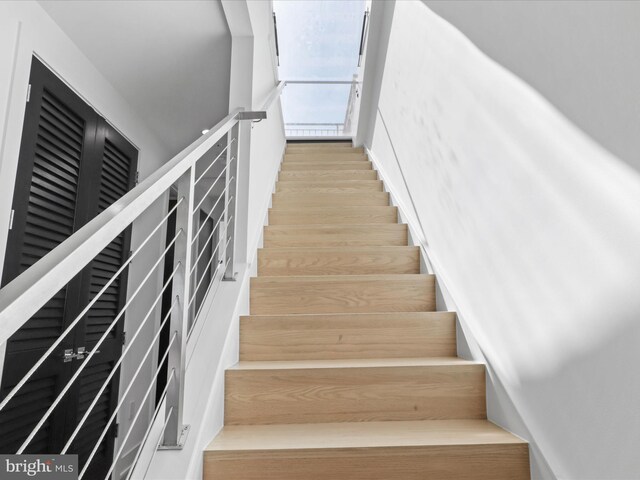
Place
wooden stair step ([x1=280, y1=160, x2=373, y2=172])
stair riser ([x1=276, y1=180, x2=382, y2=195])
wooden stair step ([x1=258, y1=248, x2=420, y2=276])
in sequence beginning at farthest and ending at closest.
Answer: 1. wooden stair step ([x1=280, y1=160, x2=373, y2=172])
2. stair riser ([x1=276, y1=180, x2=382, y2=195])
3. wooden stair step ([x1=258, y1=248, x2=420, y2=276])

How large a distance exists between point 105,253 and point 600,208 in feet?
7.91

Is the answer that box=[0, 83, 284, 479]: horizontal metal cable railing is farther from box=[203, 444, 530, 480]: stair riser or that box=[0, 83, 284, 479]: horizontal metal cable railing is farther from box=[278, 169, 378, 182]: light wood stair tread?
box=[278, 169, 378, 182]: light wood stair tread

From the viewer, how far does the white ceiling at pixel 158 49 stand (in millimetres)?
1946

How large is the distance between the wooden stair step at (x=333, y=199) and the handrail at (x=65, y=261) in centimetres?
196

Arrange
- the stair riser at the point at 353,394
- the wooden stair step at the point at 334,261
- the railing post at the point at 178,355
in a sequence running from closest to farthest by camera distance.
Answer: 1. the railing post at the point at 178,355
2. the stair riser at the point at 353,394
3. the wooden stair step at the point at 334,261

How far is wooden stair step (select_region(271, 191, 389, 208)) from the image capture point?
284 cm

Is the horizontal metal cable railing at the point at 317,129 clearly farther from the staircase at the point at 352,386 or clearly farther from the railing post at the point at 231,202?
the railing post at the point at 231,202

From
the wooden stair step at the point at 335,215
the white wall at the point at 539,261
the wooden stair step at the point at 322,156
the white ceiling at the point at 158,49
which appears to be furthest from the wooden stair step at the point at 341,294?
the wooden stair step at the point at 322,156

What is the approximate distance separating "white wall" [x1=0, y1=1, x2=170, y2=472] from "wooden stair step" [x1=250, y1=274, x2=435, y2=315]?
39.2 inches

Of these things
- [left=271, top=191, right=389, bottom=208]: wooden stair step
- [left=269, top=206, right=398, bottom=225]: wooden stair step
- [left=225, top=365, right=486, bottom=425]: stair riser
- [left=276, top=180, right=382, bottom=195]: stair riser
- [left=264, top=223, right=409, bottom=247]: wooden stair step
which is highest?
[left=276, top=180, right=382, bottom=195]: stair riser

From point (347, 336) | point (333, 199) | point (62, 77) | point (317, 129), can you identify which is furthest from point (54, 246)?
point (317, 129)

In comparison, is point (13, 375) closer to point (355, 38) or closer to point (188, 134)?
point (188, 134)

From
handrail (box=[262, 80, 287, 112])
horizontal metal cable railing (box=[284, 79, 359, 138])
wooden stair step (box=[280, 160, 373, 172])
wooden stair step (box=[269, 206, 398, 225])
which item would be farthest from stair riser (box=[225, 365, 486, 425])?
horizontal metal cable railing (box=[284, 79, 359, 138])

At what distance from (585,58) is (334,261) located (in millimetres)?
1362
